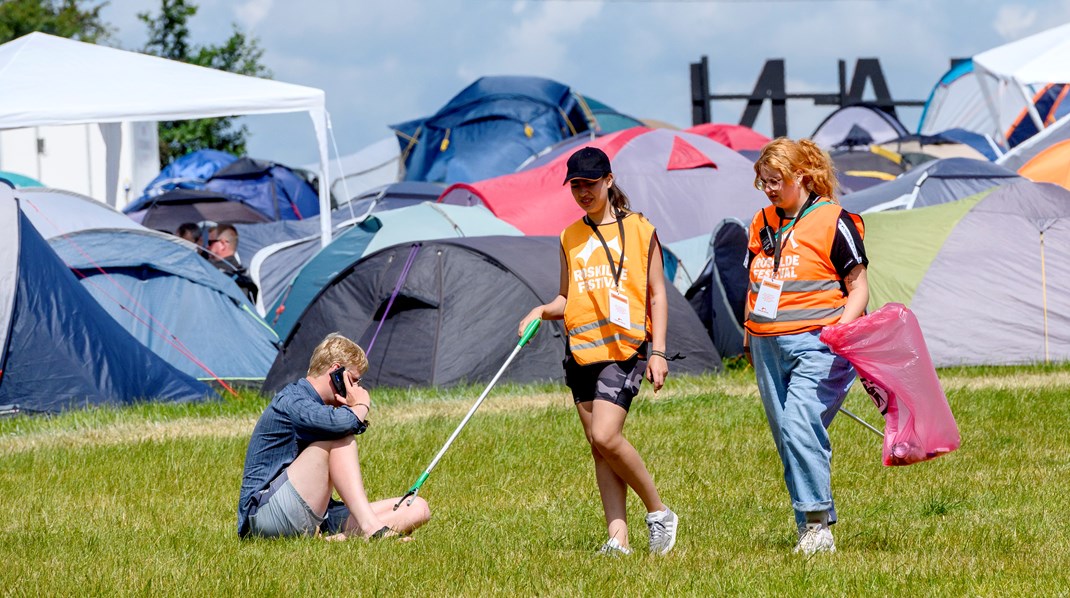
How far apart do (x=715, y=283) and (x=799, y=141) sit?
8.07 metres

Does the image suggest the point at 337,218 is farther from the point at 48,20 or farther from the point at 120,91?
the point at 48,20

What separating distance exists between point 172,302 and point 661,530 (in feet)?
28.6

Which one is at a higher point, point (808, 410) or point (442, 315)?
point (808, 410)

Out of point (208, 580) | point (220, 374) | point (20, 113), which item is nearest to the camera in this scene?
point (208, 580)

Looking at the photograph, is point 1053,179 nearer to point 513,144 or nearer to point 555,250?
point 555,250

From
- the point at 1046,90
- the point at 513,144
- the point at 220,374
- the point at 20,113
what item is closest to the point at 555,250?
the point at 220,374

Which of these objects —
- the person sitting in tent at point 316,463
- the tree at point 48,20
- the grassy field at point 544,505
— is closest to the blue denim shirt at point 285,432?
the person sitting in tent at point 316,463

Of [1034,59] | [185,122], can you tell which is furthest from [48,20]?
[1034,59]

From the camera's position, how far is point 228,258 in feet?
52.9

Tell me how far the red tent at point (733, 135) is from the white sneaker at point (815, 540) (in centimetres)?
2022

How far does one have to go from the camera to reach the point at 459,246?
1245 centimetres

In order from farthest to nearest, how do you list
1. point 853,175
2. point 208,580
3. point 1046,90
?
point 1046,90 < point 853,175 < point 208,580

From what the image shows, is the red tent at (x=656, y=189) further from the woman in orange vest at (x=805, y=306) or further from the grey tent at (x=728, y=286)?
the woman in orange vest at (x=805, y=306)

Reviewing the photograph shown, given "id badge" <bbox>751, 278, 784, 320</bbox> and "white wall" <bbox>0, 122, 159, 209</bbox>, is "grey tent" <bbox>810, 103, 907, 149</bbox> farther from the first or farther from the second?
"id badge" <bbox>751, 278, 784, 320</bbox>
